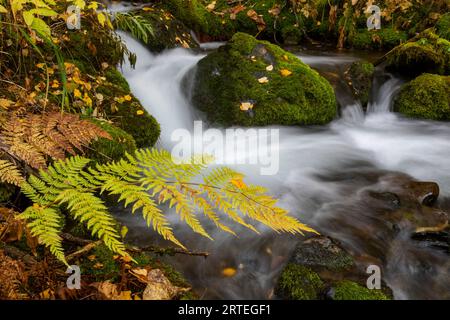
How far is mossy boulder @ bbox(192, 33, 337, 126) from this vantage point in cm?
554

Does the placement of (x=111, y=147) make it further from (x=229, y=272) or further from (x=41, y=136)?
(x=229, y=272)

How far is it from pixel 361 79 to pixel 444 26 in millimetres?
3636

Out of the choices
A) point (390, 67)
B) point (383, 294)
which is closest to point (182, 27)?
point (390, 67)

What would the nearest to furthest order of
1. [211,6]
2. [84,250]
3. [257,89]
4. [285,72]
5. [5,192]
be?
[84,250] < [5,192] < [257,89] < [285,72] < [211,6]

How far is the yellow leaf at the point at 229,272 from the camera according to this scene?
3009 millimetres

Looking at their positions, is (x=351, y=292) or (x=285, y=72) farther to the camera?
(x=285, y=72)

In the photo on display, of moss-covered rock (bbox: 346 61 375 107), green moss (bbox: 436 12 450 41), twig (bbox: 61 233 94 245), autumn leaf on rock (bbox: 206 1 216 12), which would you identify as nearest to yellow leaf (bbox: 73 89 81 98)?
twig (bbox: 61 233 94 245)

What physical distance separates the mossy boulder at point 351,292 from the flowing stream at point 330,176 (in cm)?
48

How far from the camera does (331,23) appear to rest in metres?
9.66

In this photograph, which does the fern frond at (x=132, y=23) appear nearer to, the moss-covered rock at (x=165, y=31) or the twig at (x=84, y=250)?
the moss-covered rock at (x=165, y=31)

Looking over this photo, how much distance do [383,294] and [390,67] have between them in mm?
5627

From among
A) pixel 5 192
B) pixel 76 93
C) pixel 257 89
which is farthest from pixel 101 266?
pixel 257 89

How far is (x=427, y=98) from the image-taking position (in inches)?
245

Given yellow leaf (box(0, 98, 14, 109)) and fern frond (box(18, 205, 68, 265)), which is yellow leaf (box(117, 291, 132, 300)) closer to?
fern frond (box(18, 205, 68, 265))
